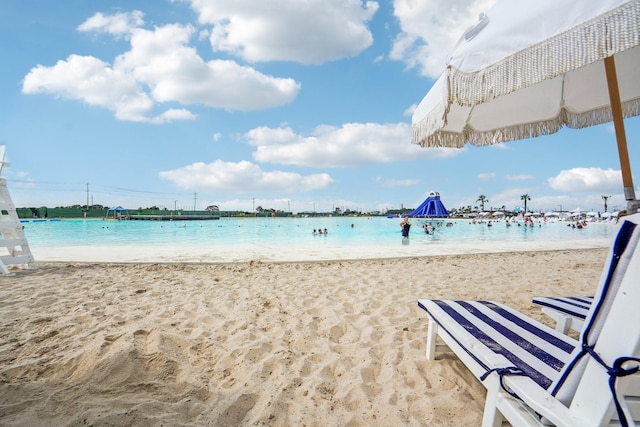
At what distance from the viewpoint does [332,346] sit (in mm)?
2809

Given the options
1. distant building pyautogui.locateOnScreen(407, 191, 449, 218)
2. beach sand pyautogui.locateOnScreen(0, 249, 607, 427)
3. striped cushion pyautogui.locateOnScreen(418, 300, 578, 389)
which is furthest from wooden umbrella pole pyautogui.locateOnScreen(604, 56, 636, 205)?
distant building pyautogui.locateOnScreen(407, 191, 449, 218)

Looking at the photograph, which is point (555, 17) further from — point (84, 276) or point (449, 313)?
point (84, 276)

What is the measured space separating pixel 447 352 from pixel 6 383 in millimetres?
3184

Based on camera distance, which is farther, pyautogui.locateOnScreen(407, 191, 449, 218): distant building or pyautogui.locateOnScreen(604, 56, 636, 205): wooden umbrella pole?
pyautogui.locateOnScreen(407, 191, 449, 218): distant building

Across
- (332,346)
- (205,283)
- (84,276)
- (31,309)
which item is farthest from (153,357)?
(84,276)

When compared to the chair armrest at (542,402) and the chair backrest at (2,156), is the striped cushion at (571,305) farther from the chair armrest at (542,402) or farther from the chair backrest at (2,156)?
the chair backrest at (2,156)

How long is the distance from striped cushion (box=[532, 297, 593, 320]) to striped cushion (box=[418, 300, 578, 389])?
0.47 metres

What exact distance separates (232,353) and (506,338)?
6.65ft

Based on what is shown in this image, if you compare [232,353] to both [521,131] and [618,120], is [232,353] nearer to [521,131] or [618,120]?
[618,120]

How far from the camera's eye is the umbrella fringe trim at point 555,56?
1.37 meters

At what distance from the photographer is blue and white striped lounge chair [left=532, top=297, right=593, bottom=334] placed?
2.52 meters

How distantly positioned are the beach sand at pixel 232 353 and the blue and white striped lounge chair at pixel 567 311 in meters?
0.84

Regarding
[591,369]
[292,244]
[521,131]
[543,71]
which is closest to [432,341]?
[591,369]

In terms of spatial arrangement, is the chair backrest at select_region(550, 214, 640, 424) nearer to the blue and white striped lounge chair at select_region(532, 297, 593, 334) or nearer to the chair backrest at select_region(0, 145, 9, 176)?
the blue and white striped lounge chair at select_region(532, 297, 593, 334)
